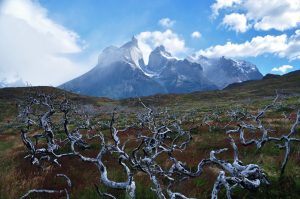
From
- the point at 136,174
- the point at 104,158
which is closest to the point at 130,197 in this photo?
the point at 136,174

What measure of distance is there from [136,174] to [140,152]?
530 cm

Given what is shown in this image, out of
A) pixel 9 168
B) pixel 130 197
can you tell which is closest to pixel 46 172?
pixel 9 168

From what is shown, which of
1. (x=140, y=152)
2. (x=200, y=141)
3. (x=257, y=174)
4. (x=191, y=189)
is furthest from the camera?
(x=200, y=141)

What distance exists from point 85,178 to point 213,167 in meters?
4.49

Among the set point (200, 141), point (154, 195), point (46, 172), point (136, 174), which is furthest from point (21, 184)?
point (200, 141)

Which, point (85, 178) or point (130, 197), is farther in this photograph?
point (85, 178)

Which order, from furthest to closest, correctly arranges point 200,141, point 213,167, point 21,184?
point 200,141 → point 213,167 → point 21,184

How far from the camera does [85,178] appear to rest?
485 inches

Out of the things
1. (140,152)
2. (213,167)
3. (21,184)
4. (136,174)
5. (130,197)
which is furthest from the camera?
(140,152)

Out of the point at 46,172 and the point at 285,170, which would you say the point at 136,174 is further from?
the point at 285,170

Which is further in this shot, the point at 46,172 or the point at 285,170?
the point at 46,172

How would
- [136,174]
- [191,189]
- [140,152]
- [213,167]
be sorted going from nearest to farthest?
[191,189], [136,174], [213,167], [140,152]

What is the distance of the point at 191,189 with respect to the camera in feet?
33.6

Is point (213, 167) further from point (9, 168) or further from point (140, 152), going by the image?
Result: point (9, 168)
